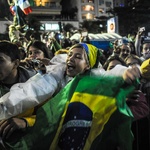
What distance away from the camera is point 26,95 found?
6.81 feet

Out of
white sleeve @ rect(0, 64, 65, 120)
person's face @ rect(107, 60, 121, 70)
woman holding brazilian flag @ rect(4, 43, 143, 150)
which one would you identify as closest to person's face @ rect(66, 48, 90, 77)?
white sleeve @ rect(0, 64, 65, 120)

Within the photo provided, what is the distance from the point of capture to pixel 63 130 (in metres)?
2.08

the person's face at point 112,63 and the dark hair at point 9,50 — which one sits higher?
the dark hair at point 9,50

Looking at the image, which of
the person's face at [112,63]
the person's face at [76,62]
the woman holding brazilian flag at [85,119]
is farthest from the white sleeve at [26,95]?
the person's face at [112,63]

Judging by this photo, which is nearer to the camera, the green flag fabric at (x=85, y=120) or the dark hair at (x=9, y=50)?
the green flag fabric at (x=85, y=120)

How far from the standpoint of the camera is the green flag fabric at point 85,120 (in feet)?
6.40

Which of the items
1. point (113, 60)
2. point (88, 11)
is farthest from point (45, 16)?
point (113, 60)

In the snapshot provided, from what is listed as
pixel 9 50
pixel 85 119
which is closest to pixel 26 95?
pixel 85 119

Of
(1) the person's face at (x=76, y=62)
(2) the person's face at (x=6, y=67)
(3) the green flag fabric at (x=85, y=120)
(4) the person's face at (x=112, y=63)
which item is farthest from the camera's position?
(4) the person's face at (x=112, y=63)

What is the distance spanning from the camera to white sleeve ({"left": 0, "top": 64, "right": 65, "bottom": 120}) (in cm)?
202

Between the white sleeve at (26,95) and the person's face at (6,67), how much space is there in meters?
0.29

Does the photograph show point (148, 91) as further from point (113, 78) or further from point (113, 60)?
point (113, 78)

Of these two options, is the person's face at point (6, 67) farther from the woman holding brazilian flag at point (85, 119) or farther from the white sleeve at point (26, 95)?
the woman holding brazilian flag at point (85, 119)

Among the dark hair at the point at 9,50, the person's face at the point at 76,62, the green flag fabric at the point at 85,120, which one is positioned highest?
the dark hair at the point at 9,50
